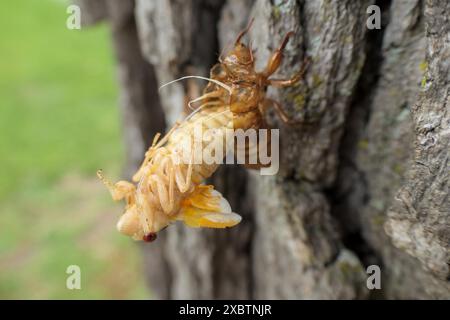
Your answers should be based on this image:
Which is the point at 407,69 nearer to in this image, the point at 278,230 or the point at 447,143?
the point at 447,143

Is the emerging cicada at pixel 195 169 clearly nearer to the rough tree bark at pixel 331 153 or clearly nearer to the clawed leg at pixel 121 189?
the clawed leg at pixel 121 189

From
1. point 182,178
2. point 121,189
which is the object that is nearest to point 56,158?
point 121,189

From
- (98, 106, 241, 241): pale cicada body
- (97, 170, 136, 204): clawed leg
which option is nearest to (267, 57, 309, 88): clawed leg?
(98, 106, 241, 241): pale cicada body

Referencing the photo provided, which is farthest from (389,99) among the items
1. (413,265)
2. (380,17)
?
(413,265)

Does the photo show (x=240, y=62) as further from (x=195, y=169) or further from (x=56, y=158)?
(x=56, y=158)

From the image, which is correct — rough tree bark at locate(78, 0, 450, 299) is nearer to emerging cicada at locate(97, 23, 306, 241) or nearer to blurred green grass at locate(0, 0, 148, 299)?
emerging cicada at locate(97, 23, 306, 241)

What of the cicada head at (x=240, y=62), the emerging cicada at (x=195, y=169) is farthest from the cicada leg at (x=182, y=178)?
the cicada head at (x=240, y=62)
